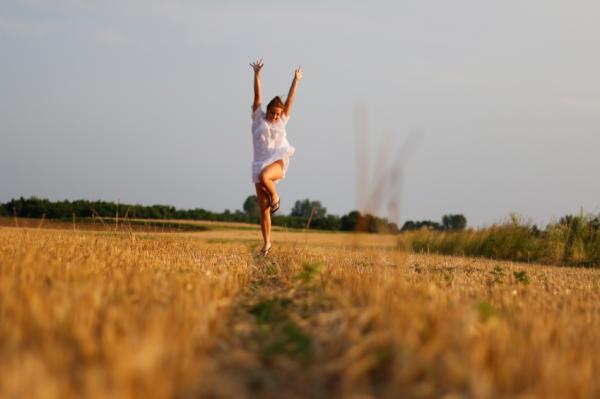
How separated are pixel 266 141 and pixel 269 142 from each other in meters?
0.05

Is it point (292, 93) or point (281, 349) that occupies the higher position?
point (292, 93)

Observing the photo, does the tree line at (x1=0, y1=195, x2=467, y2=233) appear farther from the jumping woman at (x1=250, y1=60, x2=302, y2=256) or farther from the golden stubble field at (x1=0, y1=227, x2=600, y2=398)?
the golden stubble field at (x1=0, y1=227, x2=600, y2=398)

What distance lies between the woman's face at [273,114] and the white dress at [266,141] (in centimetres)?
6

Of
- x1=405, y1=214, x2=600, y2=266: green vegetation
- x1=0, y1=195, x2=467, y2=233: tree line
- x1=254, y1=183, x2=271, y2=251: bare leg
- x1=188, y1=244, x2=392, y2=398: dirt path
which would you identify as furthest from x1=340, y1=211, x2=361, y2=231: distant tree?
x1=188, y1=244, x2=392, y2=398: dirt path

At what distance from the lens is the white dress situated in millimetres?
8742

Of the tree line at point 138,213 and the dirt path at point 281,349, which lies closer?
the dirt path at point 281,349

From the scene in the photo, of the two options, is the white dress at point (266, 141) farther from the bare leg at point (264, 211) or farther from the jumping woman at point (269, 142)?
the bare leg at point (264, 211)

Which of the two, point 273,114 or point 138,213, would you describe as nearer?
point 273,114

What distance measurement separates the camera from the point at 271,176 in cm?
884

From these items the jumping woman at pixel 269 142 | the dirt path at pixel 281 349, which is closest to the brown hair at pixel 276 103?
the jumping woman at pixel 269 142

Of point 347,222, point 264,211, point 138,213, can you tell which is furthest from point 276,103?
point 347,222

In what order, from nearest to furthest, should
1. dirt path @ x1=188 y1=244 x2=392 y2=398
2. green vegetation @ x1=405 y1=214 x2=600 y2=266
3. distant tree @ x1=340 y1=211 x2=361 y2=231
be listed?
dirt path @ x1=188 y1=244 x2=392 y2=398 → green vegetation @ x1=405 y1=214 x2=600 y2=266 → distant tree @ x1=340 y1=211 x2=361 y2=231

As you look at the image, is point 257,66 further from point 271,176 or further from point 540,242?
point 540,242

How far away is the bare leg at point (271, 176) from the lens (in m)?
8.73
